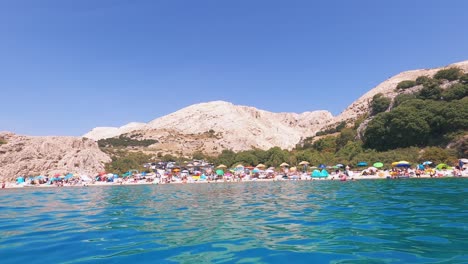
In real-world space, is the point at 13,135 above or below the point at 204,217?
above

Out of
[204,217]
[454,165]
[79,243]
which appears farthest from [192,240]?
[454,165]

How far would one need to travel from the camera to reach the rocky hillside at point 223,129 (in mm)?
116500

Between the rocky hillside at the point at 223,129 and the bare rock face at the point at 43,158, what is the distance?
43.1 meters

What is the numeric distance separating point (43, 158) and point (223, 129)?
90.0 metres

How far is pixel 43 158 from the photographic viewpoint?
59000 mm

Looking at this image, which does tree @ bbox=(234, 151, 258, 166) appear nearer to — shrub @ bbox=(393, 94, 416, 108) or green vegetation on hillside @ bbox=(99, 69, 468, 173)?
green vegetation on hillside @ bbox=(99, 69, 468, 173)

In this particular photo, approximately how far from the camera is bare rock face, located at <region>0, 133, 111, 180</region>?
55062mm

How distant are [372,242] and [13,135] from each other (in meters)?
90.1

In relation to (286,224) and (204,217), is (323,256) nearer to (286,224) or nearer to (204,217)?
(286,224)

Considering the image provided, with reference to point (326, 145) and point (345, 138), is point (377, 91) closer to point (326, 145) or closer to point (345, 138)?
point (345, 138)

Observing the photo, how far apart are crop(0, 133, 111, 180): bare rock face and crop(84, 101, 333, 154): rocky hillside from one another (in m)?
43.1

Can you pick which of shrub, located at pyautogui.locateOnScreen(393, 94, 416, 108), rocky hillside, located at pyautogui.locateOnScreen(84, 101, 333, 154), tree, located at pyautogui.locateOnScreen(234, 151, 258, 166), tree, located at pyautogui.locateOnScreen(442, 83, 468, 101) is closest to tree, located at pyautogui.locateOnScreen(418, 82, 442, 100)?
tree, located at pyautogui.locateOnScreen(442, 83, 468, 101)

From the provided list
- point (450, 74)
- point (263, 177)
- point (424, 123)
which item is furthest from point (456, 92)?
point (263, 177)

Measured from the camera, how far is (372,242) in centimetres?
664
